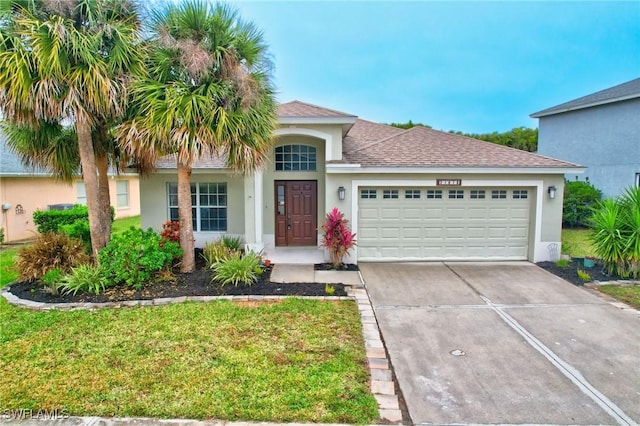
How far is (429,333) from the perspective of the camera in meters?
6.32

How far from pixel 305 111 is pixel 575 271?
8.67m

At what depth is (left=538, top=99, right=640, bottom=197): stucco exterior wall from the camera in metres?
17.0

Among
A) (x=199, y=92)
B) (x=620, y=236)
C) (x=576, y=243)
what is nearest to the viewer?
(x=199, y=92)

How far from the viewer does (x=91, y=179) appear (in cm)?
870

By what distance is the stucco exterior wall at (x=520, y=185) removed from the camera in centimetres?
1086

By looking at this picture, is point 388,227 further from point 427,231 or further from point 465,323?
point 465,323

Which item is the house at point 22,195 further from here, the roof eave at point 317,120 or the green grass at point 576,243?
the green grass at point 576,243

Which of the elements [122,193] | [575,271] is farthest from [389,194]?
[122,193]

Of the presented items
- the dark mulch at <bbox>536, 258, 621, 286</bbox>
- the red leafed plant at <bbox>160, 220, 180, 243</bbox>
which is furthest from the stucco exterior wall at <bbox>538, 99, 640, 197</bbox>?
the red leafed plant at <bbox>160, 220, 180, 243</bbox>

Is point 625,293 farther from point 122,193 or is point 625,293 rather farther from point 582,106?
point 122,193

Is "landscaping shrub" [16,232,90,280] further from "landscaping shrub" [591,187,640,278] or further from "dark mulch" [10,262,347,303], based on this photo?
"landscaping shrub" [591,187,640,278]

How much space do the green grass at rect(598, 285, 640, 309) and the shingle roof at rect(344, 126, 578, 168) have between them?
145 inches

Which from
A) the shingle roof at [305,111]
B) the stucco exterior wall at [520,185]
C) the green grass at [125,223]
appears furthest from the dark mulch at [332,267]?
the green grass at [125,223]

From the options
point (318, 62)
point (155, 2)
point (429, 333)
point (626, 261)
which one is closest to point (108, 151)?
point (155, 2)
